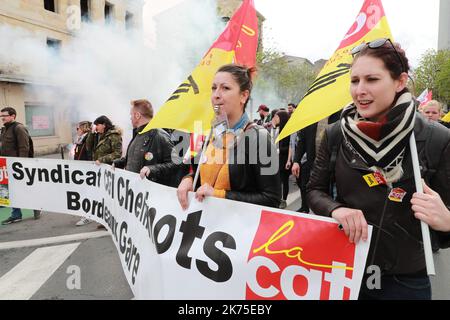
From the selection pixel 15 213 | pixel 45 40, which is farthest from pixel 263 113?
pixel 45 40

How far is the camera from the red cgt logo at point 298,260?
1561mm

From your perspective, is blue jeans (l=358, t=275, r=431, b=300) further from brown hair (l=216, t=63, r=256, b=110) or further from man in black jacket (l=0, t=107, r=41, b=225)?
man in black jacket (l=0, t=107, r=41, b=225)

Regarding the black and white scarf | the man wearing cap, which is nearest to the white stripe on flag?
the black and white scarf

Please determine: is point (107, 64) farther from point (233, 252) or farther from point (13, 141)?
point (233, 252)

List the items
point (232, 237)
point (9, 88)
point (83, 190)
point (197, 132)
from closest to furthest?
point (232, 237)
point (197, 132)
point (83, 190)
point (9, 88)

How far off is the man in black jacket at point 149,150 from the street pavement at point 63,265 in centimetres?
115

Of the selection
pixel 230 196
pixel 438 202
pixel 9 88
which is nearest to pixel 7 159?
pixel 230 196

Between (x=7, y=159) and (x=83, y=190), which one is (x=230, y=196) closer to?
(x=83, y=190)

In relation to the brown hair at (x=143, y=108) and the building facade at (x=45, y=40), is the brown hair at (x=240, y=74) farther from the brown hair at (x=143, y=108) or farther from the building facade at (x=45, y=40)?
the building facade at (x=45, y=40)

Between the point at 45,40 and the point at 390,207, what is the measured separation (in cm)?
1863

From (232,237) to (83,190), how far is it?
116 inches

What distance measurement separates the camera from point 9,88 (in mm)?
15742

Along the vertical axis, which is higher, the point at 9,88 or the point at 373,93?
the point at 9,88

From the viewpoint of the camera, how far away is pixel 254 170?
2066 mm
